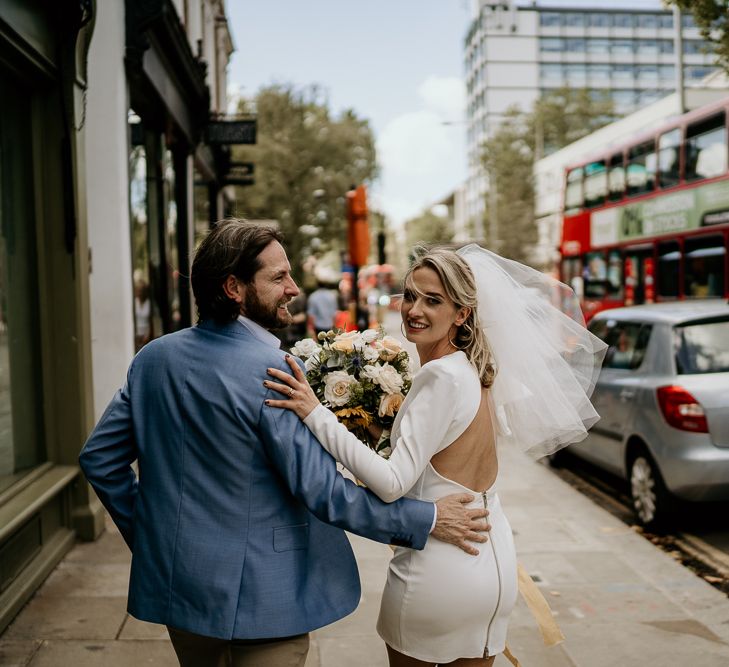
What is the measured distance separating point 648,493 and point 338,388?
15.0ft

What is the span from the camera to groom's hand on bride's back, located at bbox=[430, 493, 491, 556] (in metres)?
2.35

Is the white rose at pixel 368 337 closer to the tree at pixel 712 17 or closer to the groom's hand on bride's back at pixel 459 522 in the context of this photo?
the groom's hand on bride's back at pixel 459 522

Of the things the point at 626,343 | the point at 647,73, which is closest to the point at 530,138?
the point at 647,73

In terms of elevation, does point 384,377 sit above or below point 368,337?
below

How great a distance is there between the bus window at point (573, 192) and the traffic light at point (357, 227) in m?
7.24

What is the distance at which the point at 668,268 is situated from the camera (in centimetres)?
1494

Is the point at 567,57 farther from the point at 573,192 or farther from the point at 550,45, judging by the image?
the point at 573,192

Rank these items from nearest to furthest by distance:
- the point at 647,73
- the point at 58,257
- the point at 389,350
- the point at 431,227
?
the point at 389,350
the point at 58,257
the point at 431,227
the point at 647,73

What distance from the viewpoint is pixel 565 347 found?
2920 mm

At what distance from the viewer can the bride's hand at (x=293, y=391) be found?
6.92 feet

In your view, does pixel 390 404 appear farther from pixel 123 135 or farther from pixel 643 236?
pixel 643 236

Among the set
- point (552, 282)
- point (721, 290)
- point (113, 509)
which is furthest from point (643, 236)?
point (113, 509)

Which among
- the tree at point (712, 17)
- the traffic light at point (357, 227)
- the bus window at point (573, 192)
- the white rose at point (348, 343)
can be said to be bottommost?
the white rose at point (348, 343)

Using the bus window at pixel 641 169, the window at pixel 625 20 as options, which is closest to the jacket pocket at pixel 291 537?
the bus window at pixel 641 169
